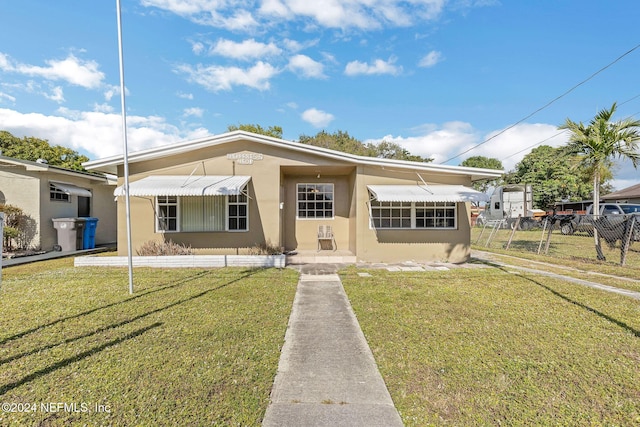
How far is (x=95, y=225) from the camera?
587 inches

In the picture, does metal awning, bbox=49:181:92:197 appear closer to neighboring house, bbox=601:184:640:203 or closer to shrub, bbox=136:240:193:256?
shrub, bbox=136:240:193:256

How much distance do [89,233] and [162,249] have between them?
6.87 m

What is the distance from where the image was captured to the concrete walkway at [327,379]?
283 cm

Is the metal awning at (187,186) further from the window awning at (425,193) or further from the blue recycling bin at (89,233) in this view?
the blue recycling bin at (89,233)

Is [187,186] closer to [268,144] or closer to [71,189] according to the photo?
[268,144]

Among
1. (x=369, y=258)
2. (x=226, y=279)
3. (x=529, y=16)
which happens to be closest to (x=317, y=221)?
(x=369, y=258)

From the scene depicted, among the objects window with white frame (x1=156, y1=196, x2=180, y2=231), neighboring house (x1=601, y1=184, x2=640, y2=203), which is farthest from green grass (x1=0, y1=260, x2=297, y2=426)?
neighboring house (x1=601, y1=184, x2=640, y2=203)

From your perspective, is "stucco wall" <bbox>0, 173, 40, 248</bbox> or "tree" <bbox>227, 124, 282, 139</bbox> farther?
"tree" <bbox>227, 124, 282, 139</bbox>

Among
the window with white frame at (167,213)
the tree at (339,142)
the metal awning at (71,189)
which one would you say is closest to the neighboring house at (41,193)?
the metal awning at (71,189)

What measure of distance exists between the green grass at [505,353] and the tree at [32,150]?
37518mm

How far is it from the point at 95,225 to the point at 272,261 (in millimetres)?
11237

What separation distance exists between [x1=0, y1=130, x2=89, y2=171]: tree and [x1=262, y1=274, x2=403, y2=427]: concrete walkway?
36480 millimetres

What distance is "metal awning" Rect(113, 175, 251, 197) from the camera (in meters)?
9.58

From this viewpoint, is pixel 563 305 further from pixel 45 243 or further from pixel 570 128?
pixel 45 243
